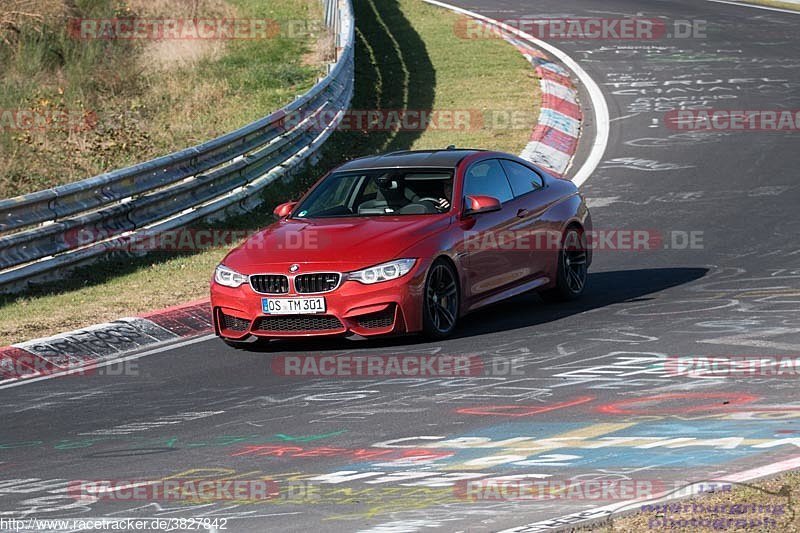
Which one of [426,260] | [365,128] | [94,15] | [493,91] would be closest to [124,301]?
[426,260]

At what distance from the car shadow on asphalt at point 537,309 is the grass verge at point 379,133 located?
223 cm

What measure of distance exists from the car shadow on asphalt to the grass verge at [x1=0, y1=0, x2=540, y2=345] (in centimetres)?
223

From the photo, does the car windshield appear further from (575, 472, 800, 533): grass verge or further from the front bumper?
(575, 472, 800, 533): grass verge

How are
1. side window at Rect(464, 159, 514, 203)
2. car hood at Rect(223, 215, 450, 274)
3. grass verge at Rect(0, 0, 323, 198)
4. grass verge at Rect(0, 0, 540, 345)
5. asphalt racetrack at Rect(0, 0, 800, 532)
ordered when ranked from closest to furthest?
1. asphalt racetrack at Rect(0, 0, 800, 532)
2. car hood at Rect(223, 215, 450, 274)
3. side window at Rect(464, 159, 514, 203)
4. grass verge at Rect(0, 0, 540, 345)
5. grass verge at Rect(0, 0, 323, 198)

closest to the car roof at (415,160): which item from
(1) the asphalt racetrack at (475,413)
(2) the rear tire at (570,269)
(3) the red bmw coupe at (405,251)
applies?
(3) the red bmw coupe at (405,251)

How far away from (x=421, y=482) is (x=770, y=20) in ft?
→ 94.3

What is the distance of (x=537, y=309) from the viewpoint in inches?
480

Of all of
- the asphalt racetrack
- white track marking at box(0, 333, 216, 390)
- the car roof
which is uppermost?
the car roof

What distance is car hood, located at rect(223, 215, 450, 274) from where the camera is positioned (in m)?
10.5

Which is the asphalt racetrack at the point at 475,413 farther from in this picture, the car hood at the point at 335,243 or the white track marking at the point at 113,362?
the car hood at the point at 335,243

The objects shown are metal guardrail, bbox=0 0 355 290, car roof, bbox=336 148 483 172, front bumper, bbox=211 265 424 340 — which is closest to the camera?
front bumper, bbox=211 265 424 340

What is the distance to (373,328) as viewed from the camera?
10359 millimetres

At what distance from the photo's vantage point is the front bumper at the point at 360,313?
10289 mm

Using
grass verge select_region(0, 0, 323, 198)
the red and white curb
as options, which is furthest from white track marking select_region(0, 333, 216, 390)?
grass verge select_region(0, 0, 323, 198)
